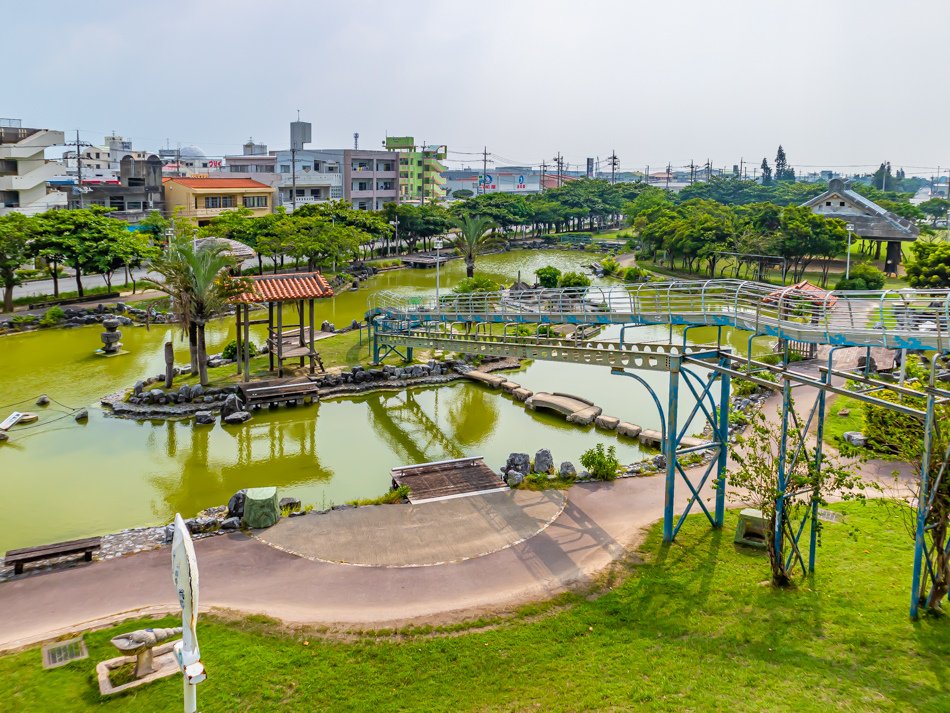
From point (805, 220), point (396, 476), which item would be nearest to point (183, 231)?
point (396, 476)

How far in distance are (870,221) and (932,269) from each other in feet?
80.5

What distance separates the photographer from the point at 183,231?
5231 centimetres

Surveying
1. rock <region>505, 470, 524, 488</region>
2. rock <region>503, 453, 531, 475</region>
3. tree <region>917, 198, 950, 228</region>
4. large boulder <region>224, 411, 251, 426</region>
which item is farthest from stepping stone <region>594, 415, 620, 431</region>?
tree <region>917, 198, 950, 228</region>

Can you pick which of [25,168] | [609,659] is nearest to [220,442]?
[609,659]

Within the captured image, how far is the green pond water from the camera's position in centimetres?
2127

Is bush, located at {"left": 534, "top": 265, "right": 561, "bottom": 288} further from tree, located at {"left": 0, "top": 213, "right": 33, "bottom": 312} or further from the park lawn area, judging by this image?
the park lawn area

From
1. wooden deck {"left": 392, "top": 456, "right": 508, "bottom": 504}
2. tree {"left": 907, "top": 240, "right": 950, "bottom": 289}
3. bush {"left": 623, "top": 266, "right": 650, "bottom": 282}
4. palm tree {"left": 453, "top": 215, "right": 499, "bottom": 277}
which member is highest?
palm tree {"left": 453, "top": 215, "right": 499, "bottom": 277}

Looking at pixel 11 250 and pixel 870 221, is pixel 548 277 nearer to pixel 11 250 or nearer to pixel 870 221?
pixel 11 250

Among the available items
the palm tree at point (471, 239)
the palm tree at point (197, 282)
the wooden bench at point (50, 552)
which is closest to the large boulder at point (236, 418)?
the palm tree at point (197, 282)

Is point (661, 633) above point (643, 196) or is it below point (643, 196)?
below

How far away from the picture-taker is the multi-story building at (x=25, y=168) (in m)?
57.4

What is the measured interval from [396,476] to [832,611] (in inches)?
446

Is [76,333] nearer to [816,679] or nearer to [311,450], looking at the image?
[311,450]

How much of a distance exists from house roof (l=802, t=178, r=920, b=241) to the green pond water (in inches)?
1450
